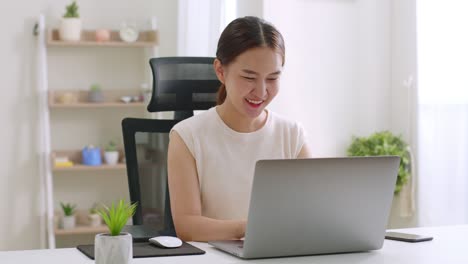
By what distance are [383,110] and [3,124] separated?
7.61ft

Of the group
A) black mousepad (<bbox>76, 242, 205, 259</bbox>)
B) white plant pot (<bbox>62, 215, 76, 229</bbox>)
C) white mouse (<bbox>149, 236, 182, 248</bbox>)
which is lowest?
white plant pot (<bbox>62, 215, 76, 229</bbox>)

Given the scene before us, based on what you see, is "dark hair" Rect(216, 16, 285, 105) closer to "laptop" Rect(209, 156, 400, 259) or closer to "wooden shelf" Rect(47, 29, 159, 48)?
"laptop" Rect(209, 156, 400, 259)

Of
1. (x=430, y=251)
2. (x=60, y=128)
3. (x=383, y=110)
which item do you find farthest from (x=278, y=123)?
(x=60, y=128)

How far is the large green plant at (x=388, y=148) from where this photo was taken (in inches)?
162

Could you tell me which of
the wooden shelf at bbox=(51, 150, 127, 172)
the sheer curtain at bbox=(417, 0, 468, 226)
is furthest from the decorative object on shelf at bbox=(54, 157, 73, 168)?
the sheer curtain at bbox=(417, 0, 468, 226)

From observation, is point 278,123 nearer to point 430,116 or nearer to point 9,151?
point 430,116

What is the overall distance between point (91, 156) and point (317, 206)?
3181mm

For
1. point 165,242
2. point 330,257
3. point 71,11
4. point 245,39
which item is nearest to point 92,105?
Answer: point 71,11

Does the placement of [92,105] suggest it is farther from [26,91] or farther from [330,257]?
[330,257]

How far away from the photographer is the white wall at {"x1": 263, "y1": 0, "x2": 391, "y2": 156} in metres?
4.29

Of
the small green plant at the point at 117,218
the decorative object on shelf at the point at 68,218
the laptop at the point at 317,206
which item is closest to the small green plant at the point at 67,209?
the decorative object on shelf at the point at 68,218

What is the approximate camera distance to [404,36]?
4.36m

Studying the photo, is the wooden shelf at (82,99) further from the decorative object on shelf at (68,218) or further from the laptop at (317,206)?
the laptop at (317,206)

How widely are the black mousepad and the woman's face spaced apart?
482mm
